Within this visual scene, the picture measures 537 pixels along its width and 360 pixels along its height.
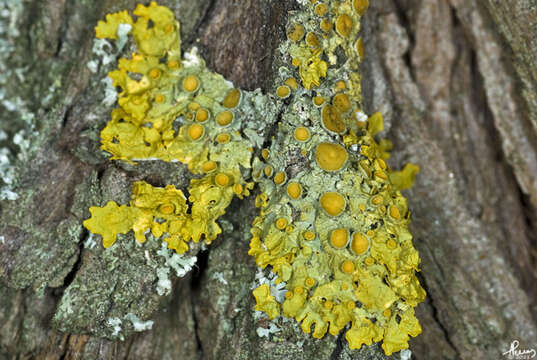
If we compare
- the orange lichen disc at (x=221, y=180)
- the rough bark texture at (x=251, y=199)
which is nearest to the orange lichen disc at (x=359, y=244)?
the rough bark texture at (x=251, y=199)

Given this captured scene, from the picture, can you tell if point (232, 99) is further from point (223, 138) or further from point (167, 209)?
point (167, 209)

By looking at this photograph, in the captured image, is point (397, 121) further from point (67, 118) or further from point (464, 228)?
point (67, 118)

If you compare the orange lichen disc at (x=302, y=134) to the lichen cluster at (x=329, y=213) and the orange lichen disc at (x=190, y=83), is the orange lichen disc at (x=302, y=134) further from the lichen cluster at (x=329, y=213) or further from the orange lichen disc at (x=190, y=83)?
the orange lichen disc at (x=190, y=83)

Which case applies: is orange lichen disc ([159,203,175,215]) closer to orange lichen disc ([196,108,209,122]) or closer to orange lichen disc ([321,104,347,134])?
orange lichen disc ([196,108,209,122])

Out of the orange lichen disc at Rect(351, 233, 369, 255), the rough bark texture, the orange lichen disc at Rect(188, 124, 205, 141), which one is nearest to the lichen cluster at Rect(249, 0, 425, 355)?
the orange lichen disc at Rect(351, 233, 369, 255)

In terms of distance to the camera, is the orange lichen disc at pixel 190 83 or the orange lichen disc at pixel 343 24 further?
the orange lichen disc at pixel 343 24

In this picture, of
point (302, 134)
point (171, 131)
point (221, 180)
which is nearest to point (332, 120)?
point (302, 134)
